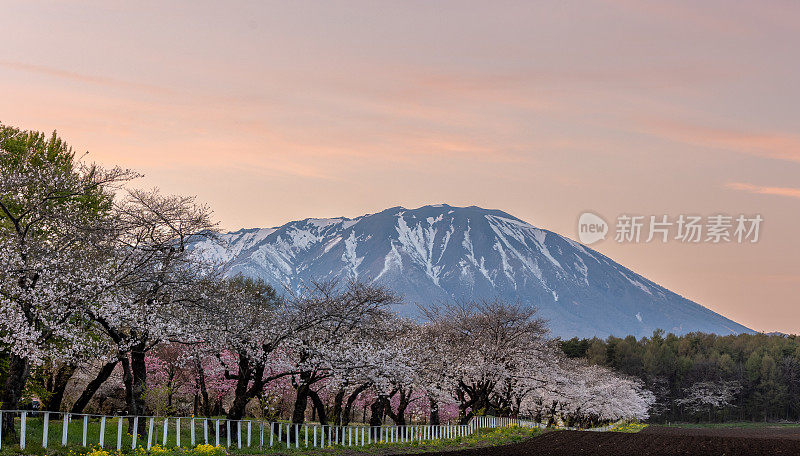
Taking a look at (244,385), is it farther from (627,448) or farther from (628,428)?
(628,428)

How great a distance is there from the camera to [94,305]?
34.6m

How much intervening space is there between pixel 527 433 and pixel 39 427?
38.4 meters

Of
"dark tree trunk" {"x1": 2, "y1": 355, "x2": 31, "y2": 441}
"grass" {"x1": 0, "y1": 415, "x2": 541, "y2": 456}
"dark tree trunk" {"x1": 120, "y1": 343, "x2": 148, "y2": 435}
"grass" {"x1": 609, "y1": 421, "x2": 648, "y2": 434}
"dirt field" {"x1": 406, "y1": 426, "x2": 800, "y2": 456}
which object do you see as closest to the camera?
"grass" {"x1": 0, "y1": 415, "x2": 541, "y2": 456}

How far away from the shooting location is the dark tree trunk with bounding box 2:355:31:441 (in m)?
31.2

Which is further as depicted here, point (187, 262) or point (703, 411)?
point (703, 411)

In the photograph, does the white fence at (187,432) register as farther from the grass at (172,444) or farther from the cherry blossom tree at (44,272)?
the cherry blossom tree at (44,272)

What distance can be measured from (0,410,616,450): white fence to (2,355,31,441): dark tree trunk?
30cm

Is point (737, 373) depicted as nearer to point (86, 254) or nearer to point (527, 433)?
point (527, 433)

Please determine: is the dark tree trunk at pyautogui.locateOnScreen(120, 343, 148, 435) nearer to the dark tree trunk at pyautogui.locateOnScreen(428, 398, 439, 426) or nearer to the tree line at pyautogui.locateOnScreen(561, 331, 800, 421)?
the dark tree trunk at pyautogui.locateOnScreen(428, 398, 439, 426)

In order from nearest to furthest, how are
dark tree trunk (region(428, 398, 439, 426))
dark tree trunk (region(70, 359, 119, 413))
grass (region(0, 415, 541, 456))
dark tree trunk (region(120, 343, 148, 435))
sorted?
grass (region(0, 415, 541, 456)) → dark tree trunk (region(120, 343, 148, 435)) → dark tree trunk (region(70, 359, 119, 413)) → dark tree trunk (region(428, 398, 439, 426))

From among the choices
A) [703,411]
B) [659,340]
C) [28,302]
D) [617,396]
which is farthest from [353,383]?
[659,340]

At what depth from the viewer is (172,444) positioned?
36.2 m

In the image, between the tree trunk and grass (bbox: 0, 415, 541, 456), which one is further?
the tree trunk

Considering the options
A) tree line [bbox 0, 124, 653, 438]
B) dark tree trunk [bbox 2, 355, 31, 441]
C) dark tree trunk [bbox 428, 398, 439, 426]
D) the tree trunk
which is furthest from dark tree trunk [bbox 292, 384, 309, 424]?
dark tree trunk [bbox 428, 398, 439, 426]
